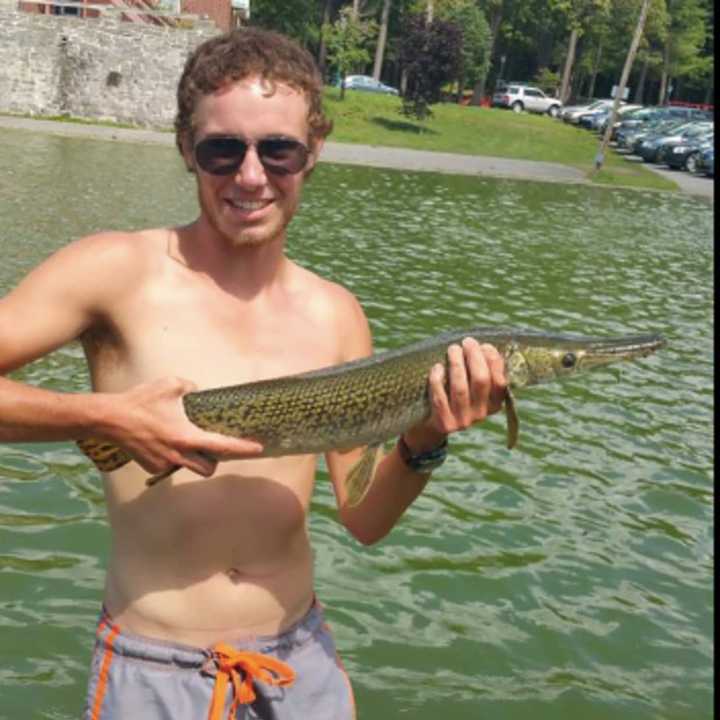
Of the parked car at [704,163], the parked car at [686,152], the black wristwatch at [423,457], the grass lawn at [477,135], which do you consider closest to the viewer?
the black wristwatch at [423,457]

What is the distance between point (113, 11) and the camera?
43156 mm

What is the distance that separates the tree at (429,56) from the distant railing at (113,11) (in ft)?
37.4

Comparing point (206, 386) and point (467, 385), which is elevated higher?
point (467, 385)

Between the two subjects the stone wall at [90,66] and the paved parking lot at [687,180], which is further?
the stone wall at [90,66]

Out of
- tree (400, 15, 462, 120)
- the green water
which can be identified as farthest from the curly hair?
tree (400, 15, 462, 120)

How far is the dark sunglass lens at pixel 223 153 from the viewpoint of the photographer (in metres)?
3.39

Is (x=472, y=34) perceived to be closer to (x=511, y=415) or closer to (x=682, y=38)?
(x=682, y=38)

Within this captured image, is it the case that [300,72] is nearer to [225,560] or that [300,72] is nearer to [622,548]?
[225,560]

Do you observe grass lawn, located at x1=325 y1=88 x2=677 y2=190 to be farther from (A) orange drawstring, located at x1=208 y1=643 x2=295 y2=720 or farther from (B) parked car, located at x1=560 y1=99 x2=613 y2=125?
(A) orange drawstring, located at x1=208 y1=643 x2=295 y2=720

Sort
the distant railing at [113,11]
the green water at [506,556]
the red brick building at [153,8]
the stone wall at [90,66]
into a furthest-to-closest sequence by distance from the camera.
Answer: the red brick building at [153,8] → the distant railing at [113,11] → the stone wall at [90,66] → the green water at [506,556]

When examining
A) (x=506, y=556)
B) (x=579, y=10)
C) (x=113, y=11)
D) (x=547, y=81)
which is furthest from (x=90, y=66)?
(x=547, y=81)

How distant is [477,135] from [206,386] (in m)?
50.3

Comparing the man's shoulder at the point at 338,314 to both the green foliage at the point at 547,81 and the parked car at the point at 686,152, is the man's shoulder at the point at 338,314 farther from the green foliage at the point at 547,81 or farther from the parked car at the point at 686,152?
the green foliage at the point at 547,81

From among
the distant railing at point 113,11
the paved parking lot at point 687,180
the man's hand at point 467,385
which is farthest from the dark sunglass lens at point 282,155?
the distant railing at point 113,11
